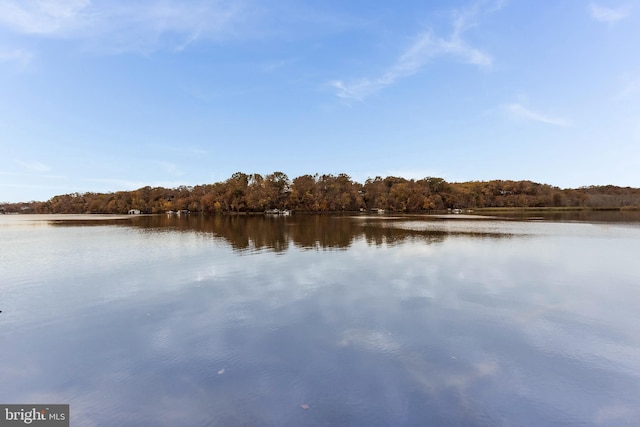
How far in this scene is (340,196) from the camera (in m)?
114

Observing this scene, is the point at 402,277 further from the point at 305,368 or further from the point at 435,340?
the point at 305,368

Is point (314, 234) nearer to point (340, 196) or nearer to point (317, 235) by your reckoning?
point (317, 235)

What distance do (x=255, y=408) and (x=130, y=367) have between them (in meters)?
2.78

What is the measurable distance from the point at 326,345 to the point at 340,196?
354ft

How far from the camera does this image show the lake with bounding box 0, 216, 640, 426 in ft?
15.6

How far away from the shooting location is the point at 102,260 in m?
16.7

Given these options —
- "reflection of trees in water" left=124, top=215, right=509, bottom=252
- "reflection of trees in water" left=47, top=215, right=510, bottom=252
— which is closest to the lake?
"reflection of trees in water" left=124, top=215, right=509, bottom=252

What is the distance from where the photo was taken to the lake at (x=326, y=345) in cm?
476

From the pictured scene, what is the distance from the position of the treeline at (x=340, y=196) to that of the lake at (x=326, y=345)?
94.4m

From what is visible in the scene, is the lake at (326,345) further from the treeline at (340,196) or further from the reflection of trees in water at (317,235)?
the treeline at (340,196)

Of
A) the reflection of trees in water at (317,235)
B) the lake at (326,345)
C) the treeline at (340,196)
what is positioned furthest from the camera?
the treeline at (340,196)

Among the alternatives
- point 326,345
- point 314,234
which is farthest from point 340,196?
point 326,345

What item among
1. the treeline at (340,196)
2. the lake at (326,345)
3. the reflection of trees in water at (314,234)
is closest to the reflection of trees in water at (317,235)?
the reflection of trees in water at (314,234)

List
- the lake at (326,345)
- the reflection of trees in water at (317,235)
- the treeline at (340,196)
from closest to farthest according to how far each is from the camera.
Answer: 1. the lake at (326,345)
2. the reflection of trees in water at (317,235)
3. the treeline at (340,196)
